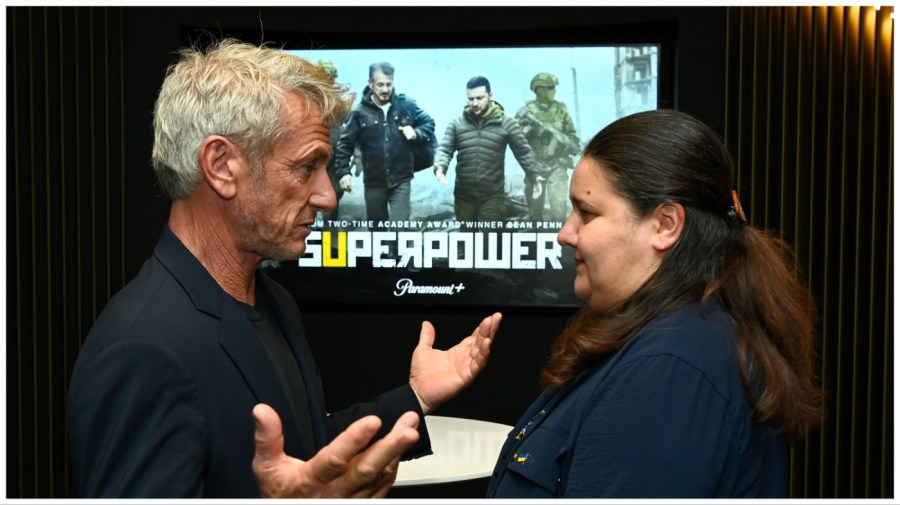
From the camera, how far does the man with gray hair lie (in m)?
1.41

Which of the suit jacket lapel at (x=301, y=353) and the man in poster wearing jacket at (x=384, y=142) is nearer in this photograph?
the suit jacket lapel at (x=301, y=353)

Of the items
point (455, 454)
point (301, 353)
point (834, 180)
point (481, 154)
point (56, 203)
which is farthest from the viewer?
point (56, 203)

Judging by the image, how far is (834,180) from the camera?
4.46 meters

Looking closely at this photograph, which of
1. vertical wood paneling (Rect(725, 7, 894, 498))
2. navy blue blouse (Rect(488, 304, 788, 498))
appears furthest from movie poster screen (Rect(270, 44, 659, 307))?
navy blue blouse (Rect(488, 304, 788, 498))

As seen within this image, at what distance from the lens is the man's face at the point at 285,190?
1.79 meters

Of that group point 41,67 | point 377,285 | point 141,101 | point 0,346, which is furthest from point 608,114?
point 0,346

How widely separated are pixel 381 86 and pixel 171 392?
3.30m

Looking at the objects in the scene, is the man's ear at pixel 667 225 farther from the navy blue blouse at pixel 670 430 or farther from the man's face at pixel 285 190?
the man's face at pixel 285 190

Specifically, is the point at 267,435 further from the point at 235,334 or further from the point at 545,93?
the point at 545,93

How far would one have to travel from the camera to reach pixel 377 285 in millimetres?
4695

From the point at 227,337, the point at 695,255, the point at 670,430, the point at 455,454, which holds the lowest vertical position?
the point at 455,454

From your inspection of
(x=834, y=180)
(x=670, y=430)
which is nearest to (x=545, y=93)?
(x=834, y=180)

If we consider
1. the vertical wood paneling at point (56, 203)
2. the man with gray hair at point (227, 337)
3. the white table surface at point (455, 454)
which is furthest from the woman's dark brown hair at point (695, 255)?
the vertical wood paneling at point (56, 203)

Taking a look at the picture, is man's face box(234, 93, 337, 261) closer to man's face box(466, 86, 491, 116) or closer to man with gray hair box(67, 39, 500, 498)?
man with gray hair box(67, 39, 500, 498)
